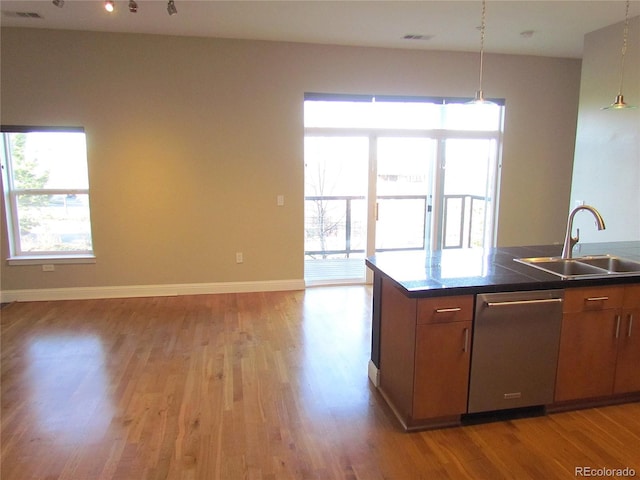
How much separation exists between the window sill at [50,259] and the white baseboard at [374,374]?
3.44 m

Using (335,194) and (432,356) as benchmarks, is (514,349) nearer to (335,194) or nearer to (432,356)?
(432,356)

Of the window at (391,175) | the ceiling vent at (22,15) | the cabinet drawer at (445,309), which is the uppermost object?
the ceiling vent at (22,15)

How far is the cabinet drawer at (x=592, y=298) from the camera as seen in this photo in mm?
2316

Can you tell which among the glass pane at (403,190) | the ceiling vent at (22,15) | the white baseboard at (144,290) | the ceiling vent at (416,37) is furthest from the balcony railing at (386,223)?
the ceiling vent at (22,15)

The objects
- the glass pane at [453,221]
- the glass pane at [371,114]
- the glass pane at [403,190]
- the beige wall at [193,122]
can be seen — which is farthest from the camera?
the glass pane at [453,221]

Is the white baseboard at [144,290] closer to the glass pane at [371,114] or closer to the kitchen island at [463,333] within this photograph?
the glass pane at [371,114]

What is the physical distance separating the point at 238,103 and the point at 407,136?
6.85ft

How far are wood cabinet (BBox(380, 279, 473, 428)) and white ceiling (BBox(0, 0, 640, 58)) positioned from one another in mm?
2701

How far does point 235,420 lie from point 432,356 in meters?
1.19

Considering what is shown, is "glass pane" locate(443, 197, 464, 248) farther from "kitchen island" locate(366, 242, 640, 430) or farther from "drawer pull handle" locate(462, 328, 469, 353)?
"drawer pull handle" locate(462, 328, 469, 353)

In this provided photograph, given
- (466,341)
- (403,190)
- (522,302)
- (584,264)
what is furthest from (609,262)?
(403,190)

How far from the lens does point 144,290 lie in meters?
4.77

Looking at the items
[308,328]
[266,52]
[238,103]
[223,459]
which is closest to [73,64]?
[238,103]

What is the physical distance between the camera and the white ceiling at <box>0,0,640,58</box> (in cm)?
357
